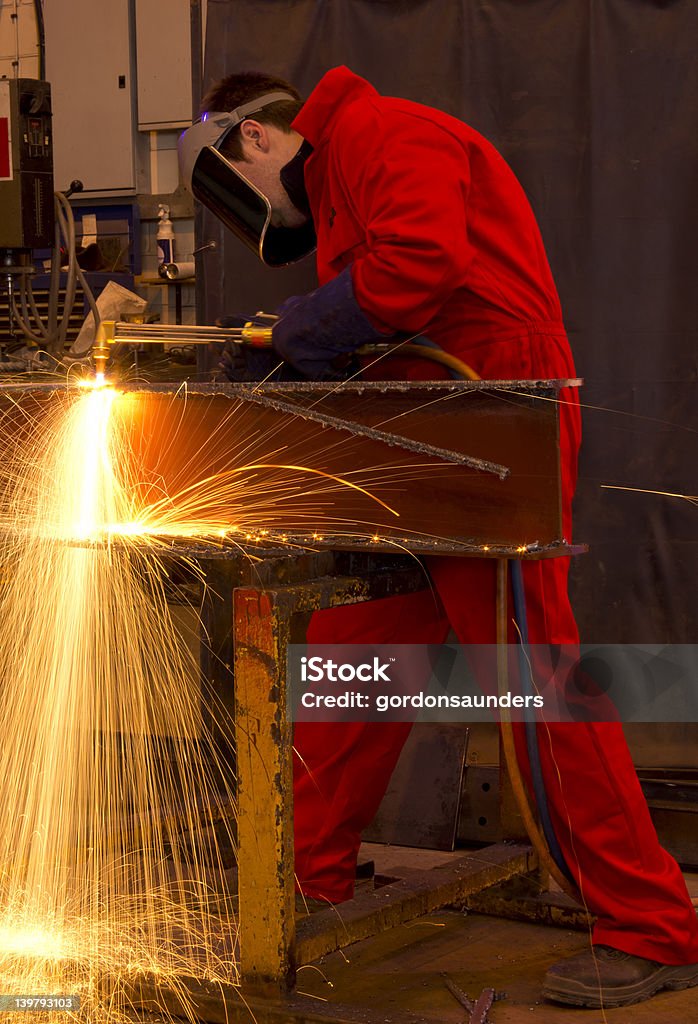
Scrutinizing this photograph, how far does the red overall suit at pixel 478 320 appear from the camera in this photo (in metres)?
2.60

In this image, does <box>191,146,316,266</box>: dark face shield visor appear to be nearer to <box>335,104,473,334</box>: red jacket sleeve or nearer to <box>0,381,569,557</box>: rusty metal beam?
<box>335,104,473,334</box>: red jacket sleeve

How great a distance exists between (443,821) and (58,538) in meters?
1.75

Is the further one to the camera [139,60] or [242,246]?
[139,60]

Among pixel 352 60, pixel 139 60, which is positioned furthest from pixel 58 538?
pixel 139 60

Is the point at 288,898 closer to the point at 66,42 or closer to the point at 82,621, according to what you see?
the point at 82,621

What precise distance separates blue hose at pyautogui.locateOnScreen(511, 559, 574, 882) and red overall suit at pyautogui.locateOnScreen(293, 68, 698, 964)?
0.08 feet

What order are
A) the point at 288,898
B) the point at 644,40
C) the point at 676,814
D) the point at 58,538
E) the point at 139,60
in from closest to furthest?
the point at 288,898 < the point at 58,538 < the point at 676,814 < the point at 644,40 < the point at 139,60

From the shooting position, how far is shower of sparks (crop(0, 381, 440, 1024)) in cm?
261

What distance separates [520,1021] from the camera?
264cm

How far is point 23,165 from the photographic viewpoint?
13.6ft

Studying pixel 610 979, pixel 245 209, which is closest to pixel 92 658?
pixel 245 209

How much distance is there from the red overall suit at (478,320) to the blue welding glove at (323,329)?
34mm

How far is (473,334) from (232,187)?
73 centimetres

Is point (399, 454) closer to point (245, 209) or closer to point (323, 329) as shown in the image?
point (323, 329)
